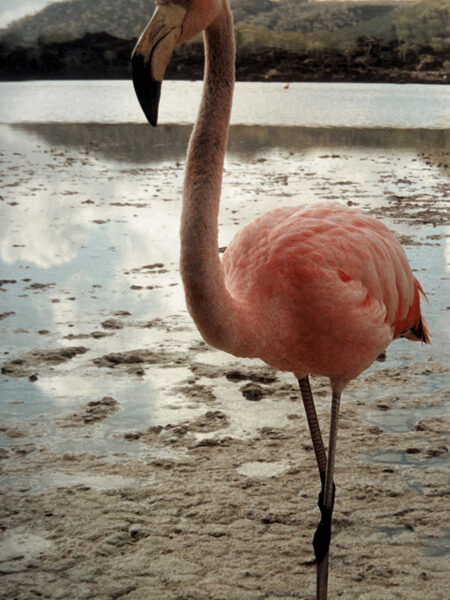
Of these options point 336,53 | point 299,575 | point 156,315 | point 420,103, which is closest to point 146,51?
point 299,575

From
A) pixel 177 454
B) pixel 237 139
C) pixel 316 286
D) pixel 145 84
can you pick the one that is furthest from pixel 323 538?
pixel 237 139

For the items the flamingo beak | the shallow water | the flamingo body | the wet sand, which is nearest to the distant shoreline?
the shallow water

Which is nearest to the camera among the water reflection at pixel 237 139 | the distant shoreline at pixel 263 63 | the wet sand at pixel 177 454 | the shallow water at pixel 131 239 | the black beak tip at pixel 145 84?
the black beak tip at pixel 145 84

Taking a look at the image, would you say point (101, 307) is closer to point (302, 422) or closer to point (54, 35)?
point (302, 422)

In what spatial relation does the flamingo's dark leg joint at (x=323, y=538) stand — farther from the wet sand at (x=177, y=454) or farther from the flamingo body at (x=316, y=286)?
the flamingo body at (x=316, y=286)

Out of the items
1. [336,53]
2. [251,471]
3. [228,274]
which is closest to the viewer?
[228,274]

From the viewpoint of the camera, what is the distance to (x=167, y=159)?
16516mm

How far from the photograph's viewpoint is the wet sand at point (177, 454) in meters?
3.27

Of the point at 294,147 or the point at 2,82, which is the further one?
the point at 2,82

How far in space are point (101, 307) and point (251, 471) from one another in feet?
9.22

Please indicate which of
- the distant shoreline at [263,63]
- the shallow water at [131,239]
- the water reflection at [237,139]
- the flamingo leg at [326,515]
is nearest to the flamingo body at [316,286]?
the flamingo leg at [326,515]

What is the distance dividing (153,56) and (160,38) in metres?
0.08

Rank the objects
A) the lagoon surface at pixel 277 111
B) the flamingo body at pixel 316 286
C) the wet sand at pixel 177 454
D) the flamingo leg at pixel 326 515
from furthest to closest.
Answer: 1. the lagoon surface at pixel 277 111
2. the wet sand at pixel 177 454
3. the flamingo leg at pixel 326 515
4. the flamingo body at pixel 316 286

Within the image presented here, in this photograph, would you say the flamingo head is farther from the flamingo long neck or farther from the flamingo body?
the flamingo body
